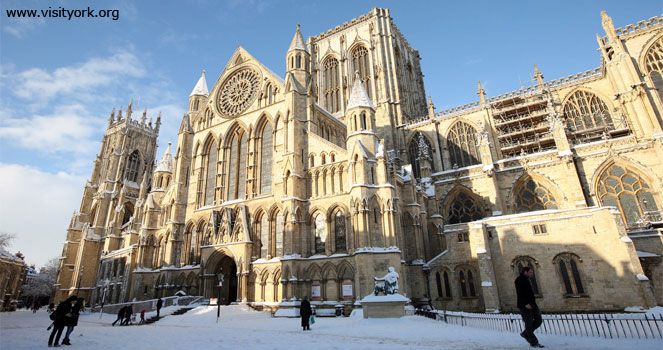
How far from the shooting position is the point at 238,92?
34844 millimetres


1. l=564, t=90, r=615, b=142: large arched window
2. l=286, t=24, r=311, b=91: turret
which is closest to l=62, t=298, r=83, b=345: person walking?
l=286, t=24, r=311, b=91: turret

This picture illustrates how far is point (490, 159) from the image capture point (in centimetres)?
3044

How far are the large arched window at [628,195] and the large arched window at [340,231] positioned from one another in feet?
65.3

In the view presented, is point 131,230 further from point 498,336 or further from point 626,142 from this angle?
point 626,142

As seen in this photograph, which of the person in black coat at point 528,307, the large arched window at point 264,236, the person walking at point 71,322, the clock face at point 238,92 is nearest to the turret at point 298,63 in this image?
the clock face at point 238,92

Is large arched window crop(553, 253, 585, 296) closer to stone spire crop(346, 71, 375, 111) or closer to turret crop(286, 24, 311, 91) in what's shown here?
stone spire crop(346, 71, 375, 111)

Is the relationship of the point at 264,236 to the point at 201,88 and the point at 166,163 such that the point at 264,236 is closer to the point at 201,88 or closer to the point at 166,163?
the point at 166,163

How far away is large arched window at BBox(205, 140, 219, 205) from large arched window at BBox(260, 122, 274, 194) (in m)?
5.40

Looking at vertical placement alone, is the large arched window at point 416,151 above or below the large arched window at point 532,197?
above

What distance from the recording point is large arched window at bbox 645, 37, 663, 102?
29.7 m

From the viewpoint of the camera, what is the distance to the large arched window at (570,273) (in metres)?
21.3

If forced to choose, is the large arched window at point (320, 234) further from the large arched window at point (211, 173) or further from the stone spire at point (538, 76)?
the stone spire at point (538, 76)

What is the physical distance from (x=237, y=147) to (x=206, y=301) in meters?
13.9

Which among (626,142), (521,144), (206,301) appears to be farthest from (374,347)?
(521,144)
